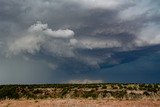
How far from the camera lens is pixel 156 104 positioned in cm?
5569

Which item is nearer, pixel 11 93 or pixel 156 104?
pixel 156 104

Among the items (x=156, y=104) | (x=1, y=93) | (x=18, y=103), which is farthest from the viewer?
(x=1, y=93)

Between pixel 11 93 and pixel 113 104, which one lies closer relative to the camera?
pixel 113 104

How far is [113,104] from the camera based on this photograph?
57.6 m

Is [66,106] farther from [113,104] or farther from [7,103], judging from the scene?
[7,103]

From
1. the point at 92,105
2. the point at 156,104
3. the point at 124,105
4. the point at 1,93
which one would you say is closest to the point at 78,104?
the point at 92,105

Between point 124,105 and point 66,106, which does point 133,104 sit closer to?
point 124,105

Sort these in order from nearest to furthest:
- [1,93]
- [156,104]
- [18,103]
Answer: [156,104] < [18,103] < [1,93]

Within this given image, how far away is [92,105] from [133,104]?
18.6 ft

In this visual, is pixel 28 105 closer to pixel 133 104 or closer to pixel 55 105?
pixel 55 105

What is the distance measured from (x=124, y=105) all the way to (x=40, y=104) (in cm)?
1213

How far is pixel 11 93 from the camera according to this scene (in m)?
87.2

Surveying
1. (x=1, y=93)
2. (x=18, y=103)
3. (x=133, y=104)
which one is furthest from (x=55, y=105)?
(x=1, y=93)

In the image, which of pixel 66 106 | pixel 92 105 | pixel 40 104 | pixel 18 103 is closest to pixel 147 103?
pixel 92 105
